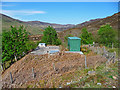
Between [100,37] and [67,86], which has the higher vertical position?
[100,37]

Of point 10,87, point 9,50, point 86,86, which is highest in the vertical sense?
point 9,50

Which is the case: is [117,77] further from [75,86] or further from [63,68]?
[63,68]

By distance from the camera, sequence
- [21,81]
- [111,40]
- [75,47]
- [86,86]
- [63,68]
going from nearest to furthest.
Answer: [86,86]
[21,81]
[63,68]
[75,47]
[111,40]

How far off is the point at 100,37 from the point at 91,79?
14800mm

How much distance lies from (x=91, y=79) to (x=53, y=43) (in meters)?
12.8

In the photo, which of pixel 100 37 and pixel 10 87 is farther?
pixel 100 37

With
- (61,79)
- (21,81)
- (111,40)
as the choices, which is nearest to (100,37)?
(111,40)

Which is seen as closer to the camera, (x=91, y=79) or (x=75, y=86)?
(x=75, y=86)

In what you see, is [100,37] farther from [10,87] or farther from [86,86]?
[10,87]

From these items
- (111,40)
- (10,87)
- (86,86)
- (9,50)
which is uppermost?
(111,40)

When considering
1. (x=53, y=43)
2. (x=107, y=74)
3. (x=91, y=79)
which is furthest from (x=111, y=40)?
(x=91, y=79)

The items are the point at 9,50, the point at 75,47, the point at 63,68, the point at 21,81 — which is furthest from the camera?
the point at 75,47

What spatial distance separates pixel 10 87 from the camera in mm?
5320

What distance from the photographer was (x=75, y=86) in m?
4.76
